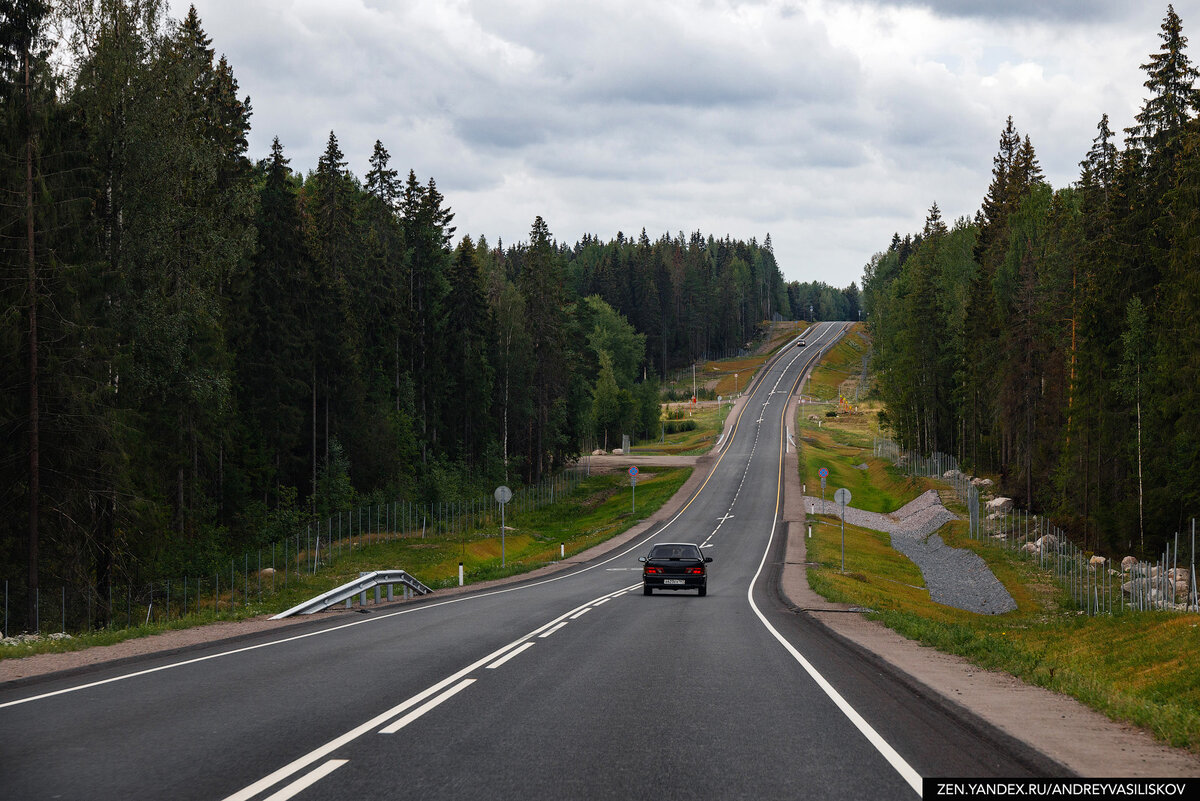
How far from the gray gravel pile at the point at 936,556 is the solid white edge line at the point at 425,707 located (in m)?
31.4

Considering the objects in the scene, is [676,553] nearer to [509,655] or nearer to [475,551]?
[509,655]

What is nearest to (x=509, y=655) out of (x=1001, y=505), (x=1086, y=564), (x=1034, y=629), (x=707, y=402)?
(x=1034, y=629)

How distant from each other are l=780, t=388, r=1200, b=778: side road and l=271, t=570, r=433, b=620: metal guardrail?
1130 cm

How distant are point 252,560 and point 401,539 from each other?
11.0m

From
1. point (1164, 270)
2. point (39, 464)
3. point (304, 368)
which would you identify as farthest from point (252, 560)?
point (1164, 270)

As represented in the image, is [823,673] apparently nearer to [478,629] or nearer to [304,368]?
[478,629]

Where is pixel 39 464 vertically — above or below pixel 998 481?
above

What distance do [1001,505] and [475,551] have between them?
3557cm

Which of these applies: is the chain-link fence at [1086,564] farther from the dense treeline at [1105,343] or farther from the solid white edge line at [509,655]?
the solid white edge line at [509,655]

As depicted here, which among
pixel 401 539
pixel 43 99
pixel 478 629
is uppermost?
pixel 43 99

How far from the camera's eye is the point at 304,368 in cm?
5369

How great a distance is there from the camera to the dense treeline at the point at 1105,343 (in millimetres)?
38344

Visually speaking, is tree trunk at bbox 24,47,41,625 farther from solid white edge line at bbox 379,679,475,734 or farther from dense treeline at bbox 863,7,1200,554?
dense treeline at bbox 863,7,1200,554

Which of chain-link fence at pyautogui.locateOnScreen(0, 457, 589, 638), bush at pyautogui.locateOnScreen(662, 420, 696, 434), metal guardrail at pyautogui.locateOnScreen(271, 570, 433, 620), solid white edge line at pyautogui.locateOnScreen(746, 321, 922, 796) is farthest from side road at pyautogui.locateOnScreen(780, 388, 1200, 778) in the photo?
bush at pyautogui.locateOnScreen(662, 420, 696, 434)
